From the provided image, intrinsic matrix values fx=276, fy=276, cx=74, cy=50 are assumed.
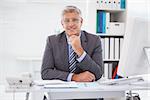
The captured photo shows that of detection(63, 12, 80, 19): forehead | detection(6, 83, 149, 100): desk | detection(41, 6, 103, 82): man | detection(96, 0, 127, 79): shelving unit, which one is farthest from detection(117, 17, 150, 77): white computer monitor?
detection(96, 0, 127, 79): shelving unit

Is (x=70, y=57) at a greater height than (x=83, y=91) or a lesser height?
greater

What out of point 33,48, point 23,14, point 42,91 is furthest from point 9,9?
point 42,91

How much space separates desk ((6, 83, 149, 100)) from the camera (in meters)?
1.55

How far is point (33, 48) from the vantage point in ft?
12.6

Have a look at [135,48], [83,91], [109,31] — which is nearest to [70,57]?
[83,91]

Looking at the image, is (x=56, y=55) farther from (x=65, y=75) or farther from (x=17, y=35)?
(x=17, y=35)

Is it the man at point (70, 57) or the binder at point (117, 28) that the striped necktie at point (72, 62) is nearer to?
the man at point (70, 57)

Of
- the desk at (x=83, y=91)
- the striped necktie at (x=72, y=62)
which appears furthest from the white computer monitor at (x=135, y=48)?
the striped necktie at (x=72, y=62)

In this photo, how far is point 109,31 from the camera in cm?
378

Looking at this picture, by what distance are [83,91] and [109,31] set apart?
7.45 ft

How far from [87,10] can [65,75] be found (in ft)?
6.90

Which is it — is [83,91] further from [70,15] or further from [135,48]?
[70,15]

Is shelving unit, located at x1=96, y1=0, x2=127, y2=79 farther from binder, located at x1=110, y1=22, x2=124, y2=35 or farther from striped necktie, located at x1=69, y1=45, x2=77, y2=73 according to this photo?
striped necktie, located at x1=69, y1=45, x2=77, y2=73

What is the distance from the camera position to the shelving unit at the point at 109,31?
148 inches
